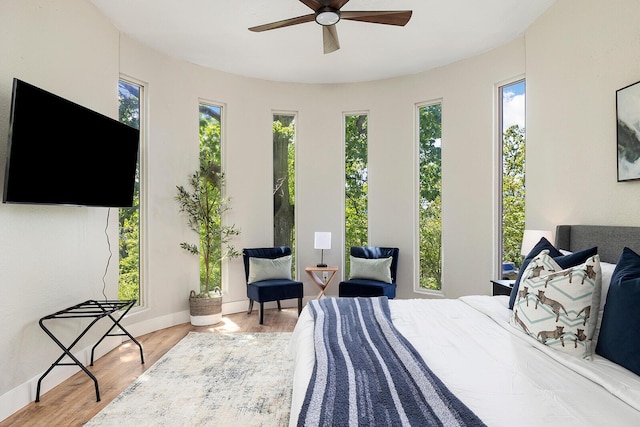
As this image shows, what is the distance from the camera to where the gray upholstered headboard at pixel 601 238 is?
2.33 metres

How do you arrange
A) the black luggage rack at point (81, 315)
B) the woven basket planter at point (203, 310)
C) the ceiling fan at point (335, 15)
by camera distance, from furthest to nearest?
the woven basket planter at point (203, 310) → the ceiling fan at point (335, 15) → the black luggage rack at point (81, 315)

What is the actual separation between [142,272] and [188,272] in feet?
1.85

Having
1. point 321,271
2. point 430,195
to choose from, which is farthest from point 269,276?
point 430,195

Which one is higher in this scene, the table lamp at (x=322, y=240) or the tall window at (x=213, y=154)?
the tall window at (x=213, y=154)

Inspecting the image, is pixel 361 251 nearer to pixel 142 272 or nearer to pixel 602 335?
pixel 142 272

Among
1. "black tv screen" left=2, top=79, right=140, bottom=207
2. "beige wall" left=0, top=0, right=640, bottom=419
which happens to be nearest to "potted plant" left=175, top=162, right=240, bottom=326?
"beige wall" left=0, top=0, right=640, bottom=419

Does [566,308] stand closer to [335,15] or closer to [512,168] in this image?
[335,15]

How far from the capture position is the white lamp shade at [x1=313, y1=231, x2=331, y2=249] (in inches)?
191

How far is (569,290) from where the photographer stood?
1741 mm

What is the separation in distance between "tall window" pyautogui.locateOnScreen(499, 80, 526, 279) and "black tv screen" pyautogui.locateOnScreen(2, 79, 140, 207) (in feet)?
12.2

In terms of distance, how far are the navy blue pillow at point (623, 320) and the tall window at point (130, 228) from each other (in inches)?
153

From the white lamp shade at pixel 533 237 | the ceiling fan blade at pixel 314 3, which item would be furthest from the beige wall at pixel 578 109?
the ceiling fan blade at pixel 314 3

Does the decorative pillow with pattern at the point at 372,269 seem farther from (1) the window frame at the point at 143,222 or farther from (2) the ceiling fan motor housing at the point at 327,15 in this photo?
(2) the ceiling fan motor housing at the point at 327,15

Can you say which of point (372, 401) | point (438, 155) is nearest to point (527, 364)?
point (372, 401)
